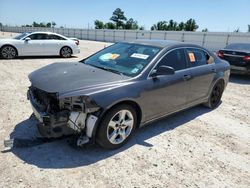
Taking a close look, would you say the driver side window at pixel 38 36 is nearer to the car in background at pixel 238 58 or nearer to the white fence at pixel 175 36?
the car in background at pixel 238 58

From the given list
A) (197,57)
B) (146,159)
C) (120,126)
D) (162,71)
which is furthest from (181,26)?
(146,159)

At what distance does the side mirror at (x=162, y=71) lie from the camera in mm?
3783

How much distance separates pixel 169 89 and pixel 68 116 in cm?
188

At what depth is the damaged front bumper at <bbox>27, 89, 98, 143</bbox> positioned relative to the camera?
10.2 ft

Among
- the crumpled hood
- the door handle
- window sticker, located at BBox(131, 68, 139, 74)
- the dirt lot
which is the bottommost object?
the dirt lot

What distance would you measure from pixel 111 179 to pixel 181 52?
9.01 ft

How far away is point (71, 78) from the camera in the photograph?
349cm

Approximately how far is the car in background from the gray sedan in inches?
187

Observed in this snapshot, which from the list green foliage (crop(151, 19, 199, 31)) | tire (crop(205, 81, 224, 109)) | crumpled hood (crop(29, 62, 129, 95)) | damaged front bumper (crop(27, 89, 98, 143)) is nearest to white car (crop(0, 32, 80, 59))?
crumpled hood (crop(29, 62, 129, 95))

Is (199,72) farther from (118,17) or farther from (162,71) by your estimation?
(118,17)

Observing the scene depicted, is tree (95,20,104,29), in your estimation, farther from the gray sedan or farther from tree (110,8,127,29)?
the gray sedan

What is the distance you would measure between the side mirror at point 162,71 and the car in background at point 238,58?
647cm

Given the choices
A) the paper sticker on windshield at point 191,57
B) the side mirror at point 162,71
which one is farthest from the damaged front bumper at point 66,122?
the paper sticker on windshield at point 191,57

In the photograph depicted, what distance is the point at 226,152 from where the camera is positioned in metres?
3.81
